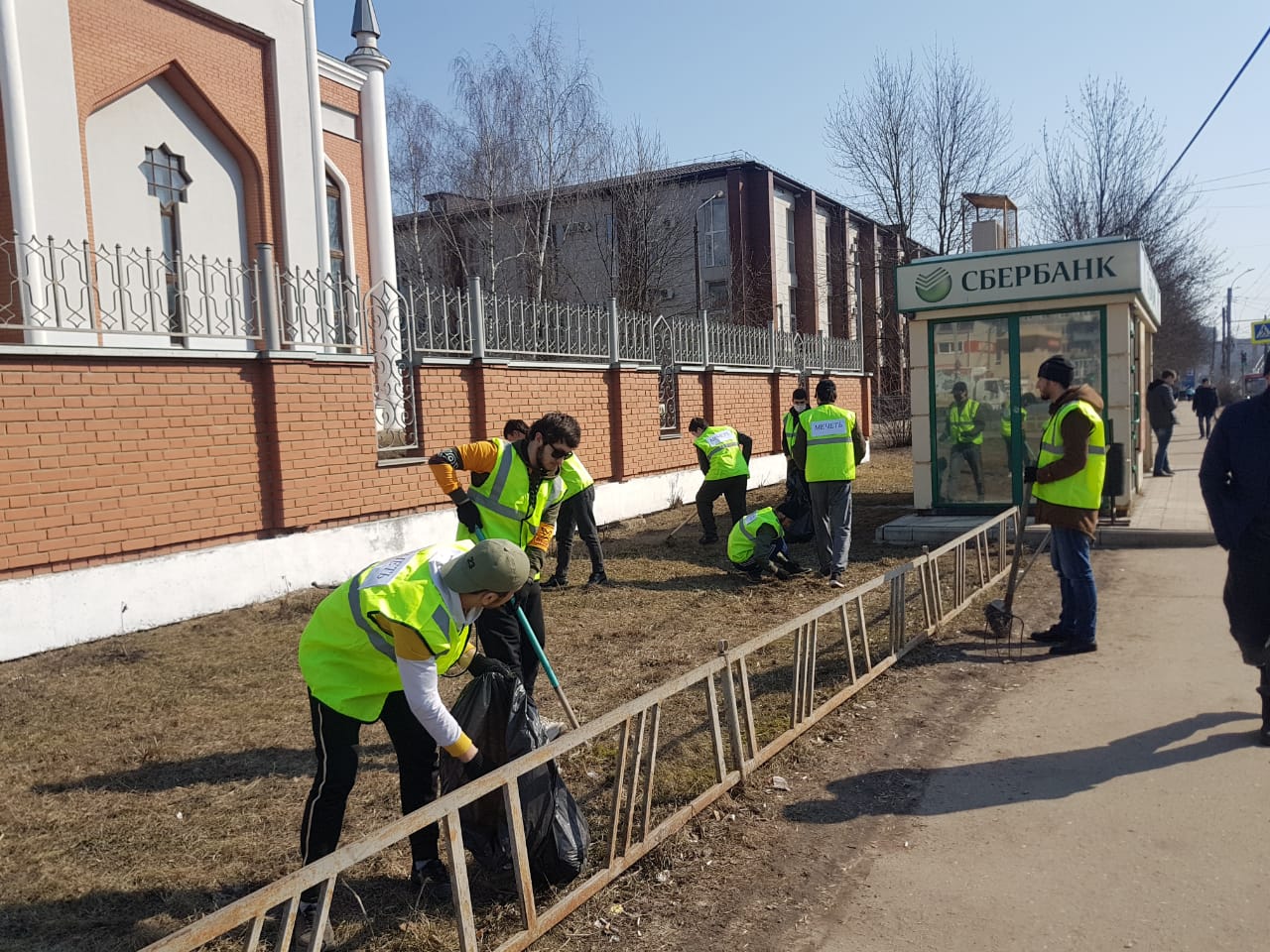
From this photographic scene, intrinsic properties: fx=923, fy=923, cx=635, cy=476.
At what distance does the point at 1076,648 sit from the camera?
609 centimetres

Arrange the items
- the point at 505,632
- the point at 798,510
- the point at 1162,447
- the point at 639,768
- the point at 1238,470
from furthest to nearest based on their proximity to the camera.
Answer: the point at 1162,447 < the point at 798,510 < the point at 505,632 < the point at 1238,470 < the point at 639,768

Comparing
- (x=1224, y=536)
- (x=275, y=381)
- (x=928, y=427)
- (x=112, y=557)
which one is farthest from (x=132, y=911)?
(x=928, y=427)

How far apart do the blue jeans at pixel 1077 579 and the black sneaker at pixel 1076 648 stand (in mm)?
33

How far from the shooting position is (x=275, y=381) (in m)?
8.02

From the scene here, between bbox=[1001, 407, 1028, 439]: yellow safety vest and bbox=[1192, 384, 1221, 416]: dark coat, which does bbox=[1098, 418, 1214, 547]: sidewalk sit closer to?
bbox=[1001, 407, 1028, 439]: yellow safety vest

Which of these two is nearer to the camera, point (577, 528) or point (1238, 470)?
point (1238, 470)

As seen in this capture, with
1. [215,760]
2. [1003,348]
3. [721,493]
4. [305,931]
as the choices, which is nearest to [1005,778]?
[305,931]

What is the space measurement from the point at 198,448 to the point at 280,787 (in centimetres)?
408

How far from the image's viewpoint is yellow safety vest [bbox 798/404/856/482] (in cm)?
827

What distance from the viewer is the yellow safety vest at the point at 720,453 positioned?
10289 mm

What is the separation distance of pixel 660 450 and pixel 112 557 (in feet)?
27.7

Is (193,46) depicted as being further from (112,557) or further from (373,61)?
(112,557)

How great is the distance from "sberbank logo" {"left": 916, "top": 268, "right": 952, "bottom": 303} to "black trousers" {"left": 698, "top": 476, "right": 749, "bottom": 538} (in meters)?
3.02

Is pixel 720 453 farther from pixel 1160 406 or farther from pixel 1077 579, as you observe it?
pixel 1160 406
